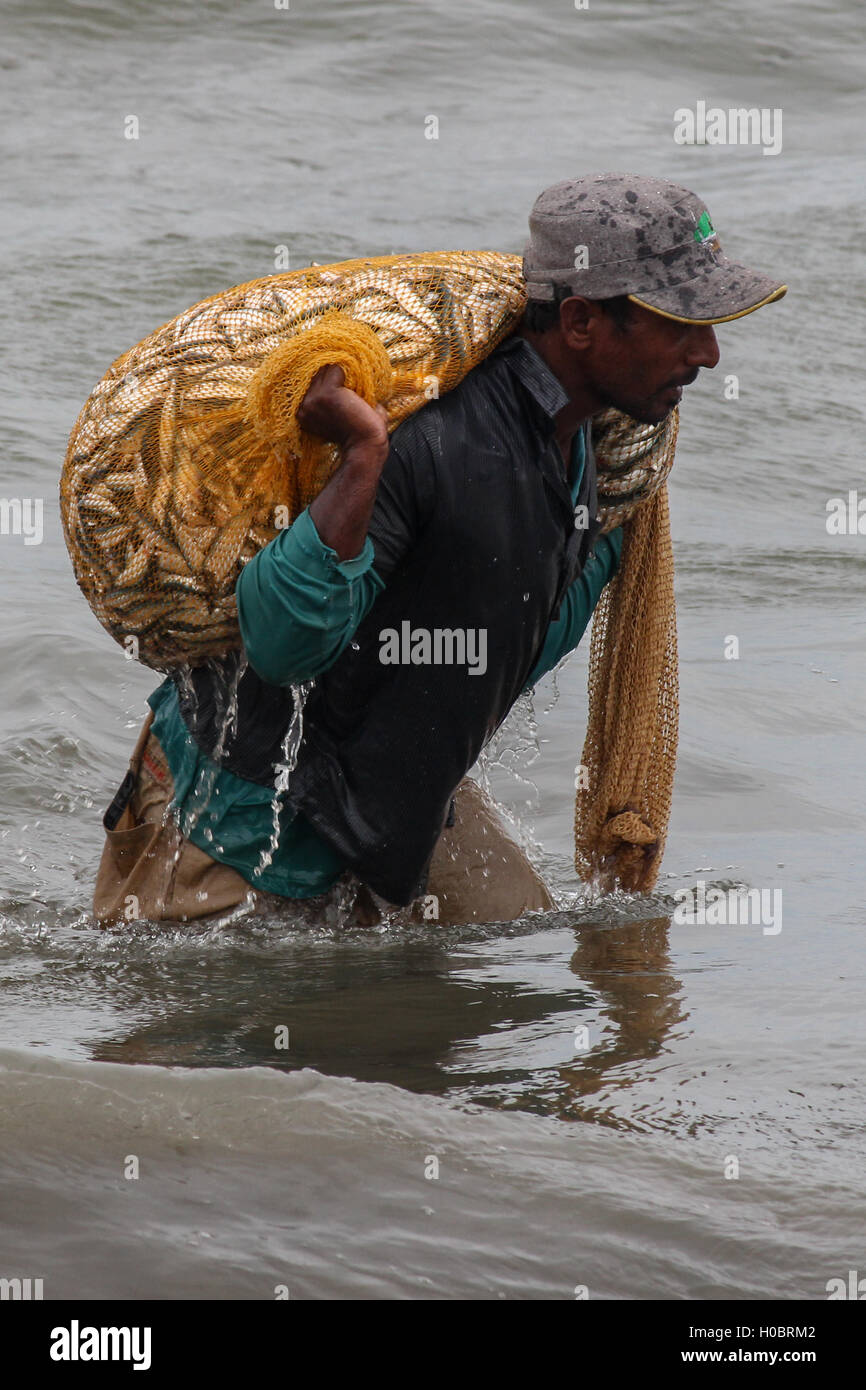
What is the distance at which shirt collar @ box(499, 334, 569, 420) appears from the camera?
11.0ft

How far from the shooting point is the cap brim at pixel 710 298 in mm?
3232

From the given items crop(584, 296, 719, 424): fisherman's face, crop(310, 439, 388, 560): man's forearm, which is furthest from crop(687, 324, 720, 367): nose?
crop(310, 439, 388, 560): man's forearm

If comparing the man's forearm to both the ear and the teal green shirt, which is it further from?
the ear

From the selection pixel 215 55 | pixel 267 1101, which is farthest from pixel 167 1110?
pixel 215 55

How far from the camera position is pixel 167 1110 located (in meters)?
2.76

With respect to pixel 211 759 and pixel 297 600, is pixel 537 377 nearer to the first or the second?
pixel 297 600

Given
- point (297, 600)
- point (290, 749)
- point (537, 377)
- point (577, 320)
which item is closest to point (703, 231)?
point (577, 320)

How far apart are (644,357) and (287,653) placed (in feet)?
2.98

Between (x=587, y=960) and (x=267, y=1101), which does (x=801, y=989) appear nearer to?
(x=587, y=960)

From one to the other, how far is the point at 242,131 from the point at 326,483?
11.9 meters

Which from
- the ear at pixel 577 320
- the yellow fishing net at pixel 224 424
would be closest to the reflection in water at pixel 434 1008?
the yellow fishing net at pixel 224 424

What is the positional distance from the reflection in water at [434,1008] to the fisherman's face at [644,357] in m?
1.19

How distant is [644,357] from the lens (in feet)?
10.9
